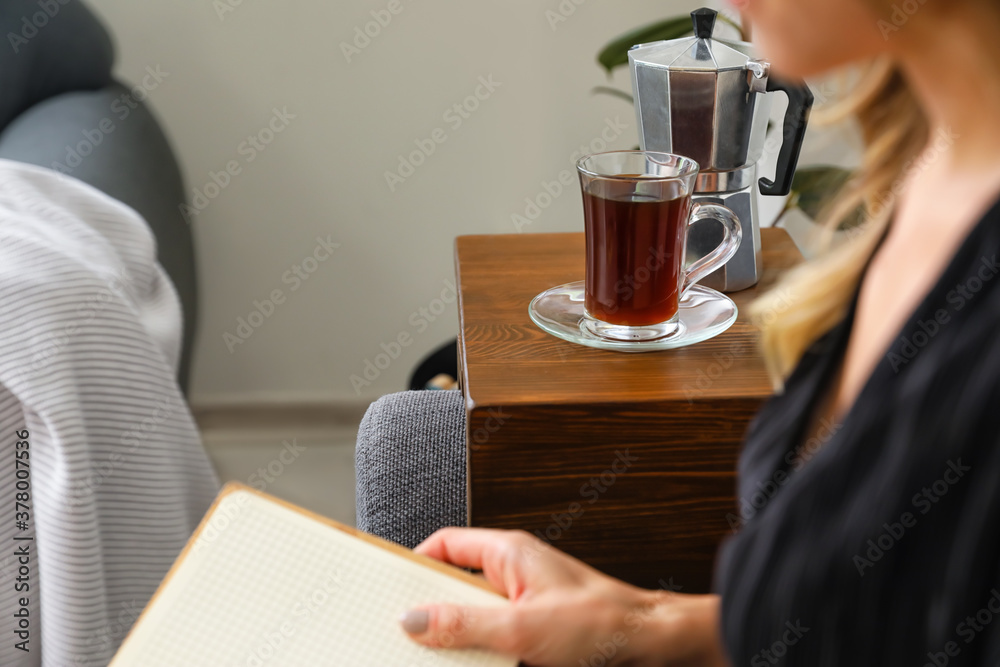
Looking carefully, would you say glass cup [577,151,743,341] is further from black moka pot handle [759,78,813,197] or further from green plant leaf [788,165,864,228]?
green plant leaf [788,165,864,228]

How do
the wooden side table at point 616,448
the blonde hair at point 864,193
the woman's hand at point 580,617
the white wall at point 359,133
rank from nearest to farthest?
the blonde hair at point 864,193 → the woman's hand at point 580,617 → the wooden side table at point 616,448 → the white wall at point 359,133

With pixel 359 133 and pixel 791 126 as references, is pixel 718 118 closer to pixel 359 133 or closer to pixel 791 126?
pixel 791 126

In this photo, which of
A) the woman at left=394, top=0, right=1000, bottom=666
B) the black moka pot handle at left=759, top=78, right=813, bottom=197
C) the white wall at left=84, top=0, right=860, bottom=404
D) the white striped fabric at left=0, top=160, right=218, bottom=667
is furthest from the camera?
the white wall at left=84, top=0, right=860, bottom=404

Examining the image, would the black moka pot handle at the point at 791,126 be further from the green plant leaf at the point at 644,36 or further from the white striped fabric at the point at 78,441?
the white striped fabric at the point at 78,441

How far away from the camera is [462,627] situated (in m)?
0.48

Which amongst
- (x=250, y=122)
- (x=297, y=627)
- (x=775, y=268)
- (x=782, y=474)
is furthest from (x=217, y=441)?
(x=782, y=474)

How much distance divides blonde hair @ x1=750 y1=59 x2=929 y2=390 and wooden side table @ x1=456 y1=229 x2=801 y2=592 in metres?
0.26

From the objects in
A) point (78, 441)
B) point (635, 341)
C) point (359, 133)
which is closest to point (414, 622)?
point (635, 341)

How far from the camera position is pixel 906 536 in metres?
0.31

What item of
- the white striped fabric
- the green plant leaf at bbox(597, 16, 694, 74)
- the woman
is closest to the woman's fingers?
the woman

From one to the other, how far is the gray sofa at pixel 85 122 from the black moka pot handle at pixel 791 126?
960mm

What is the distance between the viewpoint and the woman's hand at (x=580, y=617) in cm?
50

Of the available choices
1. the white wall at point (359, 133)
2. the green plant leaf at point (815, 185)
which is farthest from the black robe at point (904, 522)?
the white wall at point (359, 133)

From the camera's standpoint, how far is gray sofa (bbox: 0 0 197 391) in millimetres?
1380
